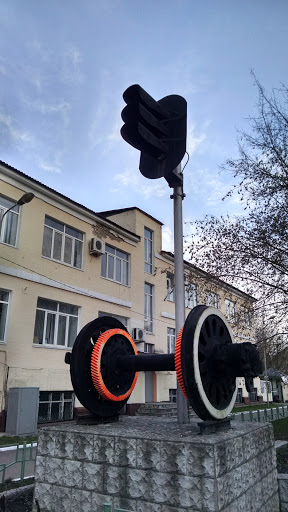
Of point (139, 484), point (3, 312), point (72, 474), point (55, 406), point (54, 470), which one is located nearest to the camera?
point (139, 484)

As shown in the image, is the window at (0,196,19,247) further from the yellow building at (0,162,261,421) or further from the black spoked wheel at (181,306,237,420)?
the black spoked wheel at (181,306,237,420)

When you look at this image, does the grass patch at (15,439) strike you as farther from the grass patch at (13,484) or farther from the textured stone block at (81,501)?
the textured stone block at (81,501)

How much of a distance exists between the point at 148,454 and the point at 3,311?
34.0ft

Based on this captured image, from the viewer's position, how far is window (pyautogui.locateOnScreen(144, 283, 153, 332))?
2017 cm

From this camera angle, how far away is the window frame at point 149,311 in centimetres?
2013

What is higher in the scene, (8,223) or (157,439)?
(8,223)

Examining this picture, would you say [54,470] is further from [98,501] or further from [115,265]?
[115,265]

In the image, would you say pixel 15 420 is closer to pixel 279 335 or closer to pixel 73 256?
pixel 73 256

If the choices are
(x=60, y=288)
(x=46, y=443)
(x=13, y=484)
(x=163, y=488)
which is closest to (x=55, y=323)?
(x=60, y=288)

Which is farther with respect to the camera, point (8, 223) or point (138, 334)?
point (138, 334)

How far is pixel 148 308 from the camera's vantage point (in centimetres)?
2064

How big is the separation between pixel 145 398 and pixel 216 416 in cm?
1631

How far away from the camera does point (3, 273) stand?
12508mm

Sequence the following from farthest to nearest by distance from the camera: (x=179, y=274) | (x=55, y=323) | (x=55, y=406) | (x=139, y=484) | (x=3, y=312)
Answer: (x=55, y=323)
(x=55, y=406)
(x=3, y=312)
(x=179, y=274)
(x=139, y=484)
